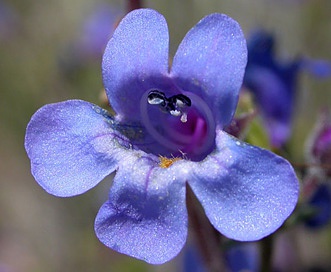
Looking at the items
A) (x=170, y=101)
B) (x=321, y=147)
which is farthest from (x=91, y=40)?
(x=170, y=101)

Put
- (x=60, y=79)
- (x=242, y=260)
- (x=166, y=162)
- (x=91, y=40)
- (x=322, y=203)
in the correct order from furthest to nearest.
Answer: (x=91, y=40)
(x=60, y=79)
(x=242, y=260)
(x=322, y=203)
(x=166, y=162)

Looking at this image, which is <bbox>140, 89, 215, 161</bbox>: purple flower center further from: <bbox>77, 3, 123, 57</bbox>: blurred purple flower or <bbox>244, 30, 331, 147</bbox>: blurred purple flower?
<bbox>77, 3, 123, 57</bbox>: blurred purple flower

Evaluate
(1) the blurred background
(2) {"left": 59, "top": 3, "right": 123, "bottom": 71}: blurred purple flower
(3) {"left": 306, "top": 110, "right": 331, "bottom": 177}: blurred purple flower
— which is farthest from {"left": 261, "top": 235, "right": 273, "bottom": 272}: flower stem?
(2) {"left": 59, "top": 3, "right": 123, "bottom": 71}: blurred purple flower

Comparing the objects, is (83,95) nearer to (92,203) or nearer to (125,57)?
(92,203)

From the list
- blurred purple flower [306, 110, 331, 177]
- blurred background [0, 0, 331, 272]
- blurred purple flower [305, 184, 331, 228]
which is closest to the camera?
blurred purple flower [306, 110, 331, 177]

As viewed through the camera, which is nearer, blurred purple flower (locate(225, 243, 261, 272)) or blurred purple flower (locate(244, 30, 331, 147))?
blurred purple flower (locate(244, 30, 331, 147))

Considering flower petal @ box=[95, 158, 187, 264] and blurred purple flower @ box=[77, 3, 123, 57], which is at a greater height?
flower petal @ box=[95, 158, 187, 264]

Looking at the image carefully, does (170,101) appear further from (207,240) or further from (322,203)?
(322,203)

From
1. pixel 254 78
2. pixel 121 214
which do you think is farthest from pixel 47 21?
pixel 121 214
